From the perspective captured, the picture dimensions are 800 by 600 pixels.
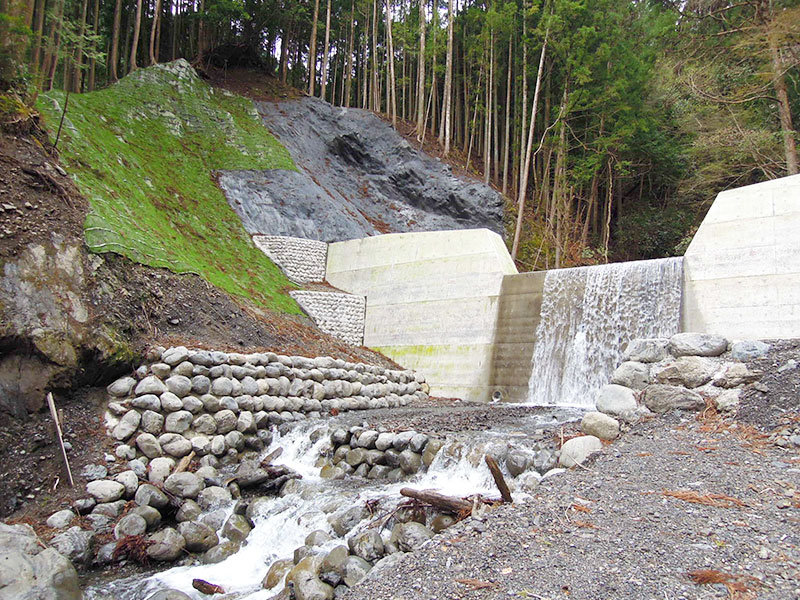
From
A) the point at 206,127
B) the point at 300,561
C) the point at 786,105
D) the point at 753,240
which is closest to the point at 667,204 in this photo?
the point at 786,105

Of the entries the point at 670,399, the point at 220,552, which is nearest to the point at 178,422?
the point at 220,552

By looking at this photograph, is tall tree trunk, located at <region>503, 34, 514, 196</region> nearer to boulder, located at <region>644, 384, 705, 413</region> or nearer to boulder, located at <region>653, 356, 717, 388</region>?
boulder, located at <region>653, 356, 717, 388</region>

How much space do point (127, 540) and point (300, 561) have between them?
1.84 meters

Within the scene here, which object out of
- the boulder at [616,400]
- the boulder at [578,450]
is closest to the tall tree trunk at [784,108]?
the boulder at [616,400]

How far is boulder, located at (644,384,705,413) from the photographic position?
4898 millimetres

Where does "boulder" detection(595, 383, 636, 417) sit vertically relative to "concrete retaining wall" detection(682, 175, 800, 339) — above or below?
below

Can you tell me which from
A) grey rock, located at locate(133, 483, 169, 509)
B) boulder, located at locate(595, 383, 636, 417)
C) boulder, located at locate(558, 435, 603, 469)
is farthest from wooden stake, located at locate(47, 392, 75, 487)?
boulder, located at locate(595, 383, 636, 417)

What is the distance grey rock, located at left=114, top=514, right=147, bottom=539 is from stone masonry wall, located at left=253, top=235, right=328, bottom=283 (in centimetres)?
946

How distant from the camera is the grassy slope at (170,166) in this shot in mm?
9234

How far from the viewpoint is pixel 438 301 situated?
12367 millimetres

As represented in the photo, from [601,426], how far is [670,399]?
86 cm

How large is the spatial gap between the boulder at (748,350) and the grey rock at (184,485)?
5.98 m

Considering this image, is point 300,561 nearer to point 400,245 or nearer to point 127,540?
point 127,540

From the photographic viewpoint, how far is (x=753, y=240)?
8.47 metres
